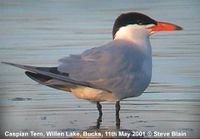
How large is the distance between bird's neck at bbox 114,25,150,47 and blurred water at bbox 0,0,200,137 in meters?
0.33

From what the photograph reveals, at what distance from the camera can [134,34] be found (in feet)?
13.9

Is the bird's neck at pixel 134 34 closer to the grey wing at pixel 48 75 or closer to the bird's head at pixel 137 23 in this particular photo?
the bird's head at pixel 137 23

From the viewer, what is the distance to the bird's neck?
13.8 feet

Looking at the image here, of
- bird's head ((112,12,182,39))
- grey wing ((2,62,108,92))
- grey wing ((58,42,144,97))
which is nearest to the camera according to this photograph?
grey wing ((2,62,108,92))

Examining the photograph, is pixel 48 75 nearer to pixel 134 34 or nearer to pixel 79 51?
pixel 134 34

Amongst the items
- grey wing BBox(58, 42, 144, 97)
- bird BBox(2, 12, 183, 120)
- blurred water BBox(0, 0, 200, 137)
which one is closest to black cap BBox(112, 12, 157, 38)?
bird BBox(2, 12, 183, 120)

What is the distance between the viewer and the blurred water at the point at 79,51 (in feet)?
13.4

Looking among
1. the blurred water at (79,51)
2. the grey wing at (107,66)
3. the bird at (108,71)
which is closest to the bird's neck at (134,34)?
the bird at (108,71)

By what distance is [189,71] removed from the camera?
15.6 feet

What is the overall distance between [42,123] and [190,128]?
0.71m

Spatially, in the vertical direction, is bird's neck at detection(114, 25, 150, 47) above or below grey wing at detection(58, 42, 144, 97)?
above

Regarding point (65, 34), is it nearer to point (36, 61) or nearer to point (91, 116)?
point (36, 61)

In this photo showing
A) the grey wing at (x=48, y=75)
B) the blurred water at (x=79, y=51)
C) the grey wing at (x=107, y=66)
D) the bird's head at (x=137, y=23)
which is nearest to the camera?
the grey wing at (x=48, y=75)

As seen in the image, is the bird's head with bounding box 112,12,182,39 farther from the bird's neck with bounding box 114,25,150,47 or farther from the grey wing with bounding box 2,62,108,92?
the grey wing with bounding box 2,62,108,92
